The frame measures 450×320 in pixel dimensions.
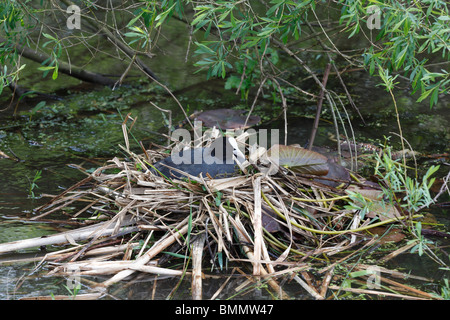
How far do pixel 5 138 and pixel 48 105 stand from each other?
707 millimetres

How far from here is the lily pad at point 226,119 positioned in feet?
11.7

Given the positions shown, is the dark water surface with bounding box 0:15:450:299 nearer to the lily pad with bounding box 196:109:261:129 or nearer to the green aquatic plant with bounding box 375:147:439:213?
the lily pad with bounding box 196:109:261:129

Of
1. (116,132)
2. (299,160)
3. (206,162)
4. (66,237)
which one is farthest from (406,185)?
(116,132)

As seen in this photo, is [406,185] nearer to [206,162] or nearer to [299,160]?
[299,160]

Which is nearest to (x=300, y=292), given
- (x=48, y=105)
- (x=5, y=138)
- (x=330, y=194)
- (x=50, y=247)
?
(x=330, y=194)

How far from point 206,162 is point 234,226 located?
52 cm

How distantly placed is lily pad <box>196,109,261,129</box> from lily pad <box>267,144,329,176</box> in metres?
1.02

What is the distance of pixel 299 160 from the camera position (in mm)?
2477

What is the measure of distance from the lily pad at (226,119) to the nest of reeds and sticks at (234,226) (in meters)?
1.11

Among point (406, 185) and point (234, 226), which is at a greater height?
point (406, 185)

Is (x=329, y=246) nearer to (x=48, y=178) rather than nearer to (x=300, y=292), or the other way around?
(x=300, y=292)

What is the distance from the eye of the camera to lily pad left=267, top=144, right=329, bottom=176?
8.04ft

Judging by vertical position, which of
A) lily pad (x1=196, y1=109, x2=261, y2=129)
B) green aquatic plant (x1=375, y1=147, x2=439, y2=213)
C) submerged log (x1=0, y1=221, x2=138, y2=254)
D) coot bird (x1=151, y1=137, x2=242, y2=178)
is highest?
lily pad (x1=196, y1=109, x2=261, y2=129)

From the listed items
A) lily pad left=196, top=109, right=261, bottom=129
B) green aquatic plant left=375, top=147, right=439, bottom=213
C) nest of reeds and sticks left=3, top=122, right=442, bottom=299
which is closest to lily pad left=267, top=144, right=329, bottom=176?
nest of reeds and sticks left=3, top=122, right=442, bottom=299
